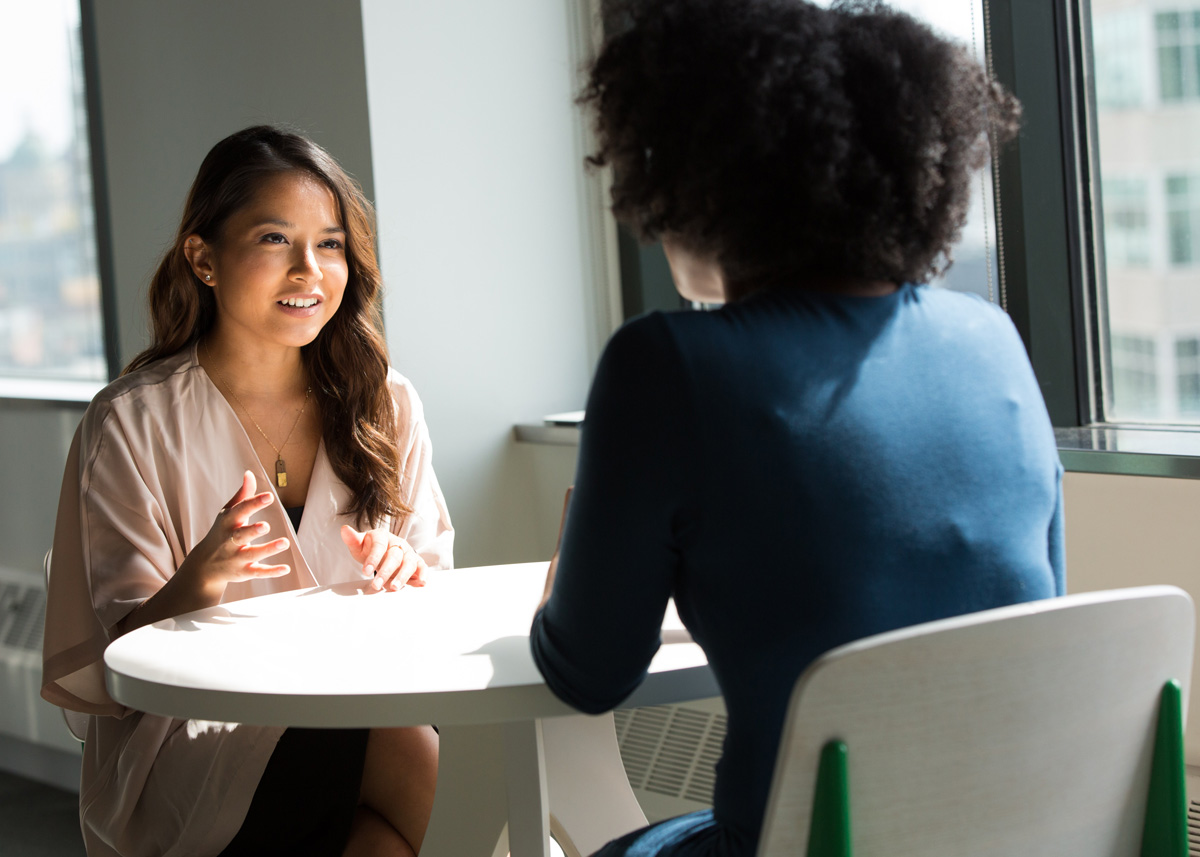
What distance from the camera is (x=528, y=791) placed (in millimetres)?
1274

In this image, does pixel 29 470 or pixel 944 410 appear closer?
pixel 944 410

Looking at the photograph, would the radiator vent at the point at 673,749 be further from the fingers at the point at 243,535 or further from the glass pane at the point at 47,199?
the glass pane at the point at 47,199

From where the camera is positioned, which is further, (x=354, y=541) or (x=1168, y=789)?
(x=354, y=541)

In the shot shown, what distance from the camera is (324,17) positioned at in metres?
2.70

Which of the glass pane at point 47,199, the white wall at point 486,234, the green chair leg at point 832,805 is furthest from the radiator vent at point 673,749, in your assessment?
the glass pane at point 47,199

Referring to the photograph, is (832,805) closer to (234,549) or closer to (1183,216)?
(234,549)

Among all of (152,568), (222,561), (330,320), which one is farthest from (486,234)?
(222,561)

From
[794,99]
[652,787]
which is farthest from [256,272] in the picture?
[652,787]

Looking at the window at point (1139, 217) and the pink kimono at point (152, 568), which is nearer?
the pink kimono at point (152, 568)

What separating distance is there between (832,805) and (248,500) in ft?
3.03

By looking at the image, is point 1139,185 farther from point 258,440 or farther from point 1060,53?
point 258,440

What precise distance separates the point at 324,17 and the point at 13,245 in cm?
202

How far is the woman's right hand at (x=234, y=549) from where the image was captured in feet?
4.78

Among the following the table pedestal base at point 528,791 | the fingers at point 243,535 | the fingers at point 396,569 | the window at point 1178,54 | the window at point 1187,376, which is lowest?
the table pedestal base at point 528,791
